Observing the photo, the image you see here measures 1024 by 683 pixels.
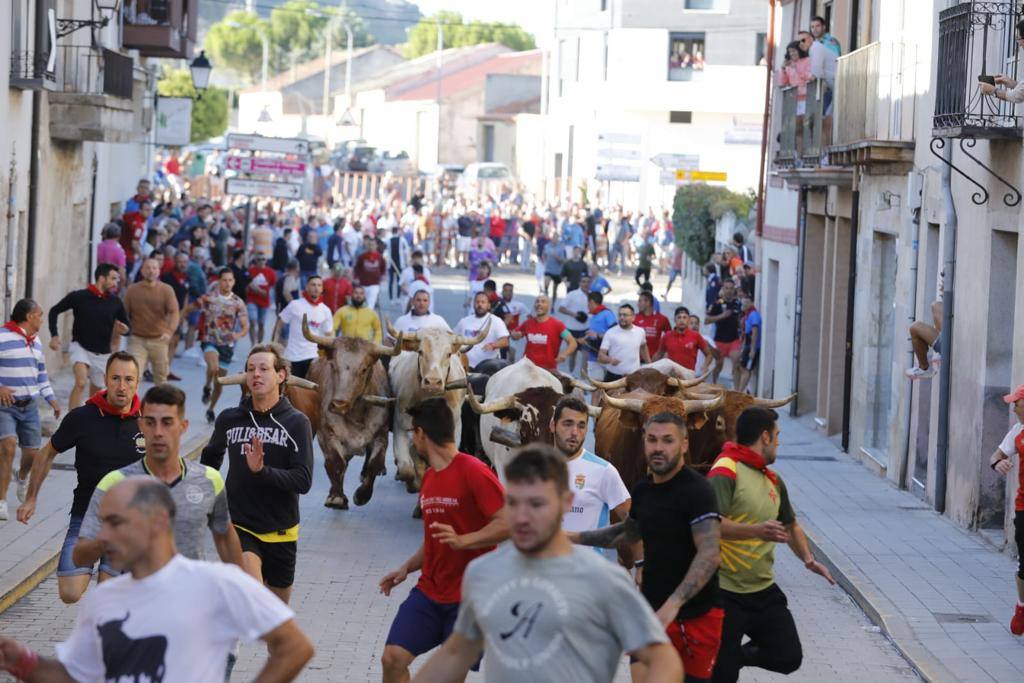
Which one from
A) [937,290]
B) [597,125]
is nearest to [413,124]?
[597,125]

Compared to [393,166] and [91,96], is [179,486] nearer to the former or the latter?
[91,96]

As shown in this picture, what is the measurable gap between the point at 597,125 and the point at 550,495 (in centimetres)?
6147

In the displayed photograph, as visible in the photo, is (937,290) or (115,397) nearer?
(115,397)

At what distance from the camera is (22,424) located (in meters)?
13.9

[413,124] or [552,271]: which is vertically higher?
[413,124]

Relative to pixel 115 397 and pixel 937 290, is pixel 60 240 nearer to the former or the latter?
pixel 937 290

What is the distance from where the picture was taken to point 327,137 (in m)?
103

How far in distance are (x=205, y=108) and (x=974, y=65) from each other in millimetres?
72928

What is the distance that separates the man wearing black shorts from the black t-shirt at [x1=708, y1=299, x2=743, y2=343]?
61.9 feet

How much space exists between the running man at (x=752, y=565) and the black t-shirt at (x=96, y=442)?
10.3ft

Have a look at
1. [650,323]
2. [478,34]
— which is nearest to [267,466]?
[650,323]

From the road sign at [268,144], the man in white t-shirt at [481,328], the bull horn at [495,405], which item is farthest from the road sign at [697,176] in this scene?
the bull horn at [495,405]

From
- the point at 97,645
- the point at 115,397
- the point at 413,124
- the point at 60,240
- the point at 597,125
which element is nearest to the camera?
the point at 97,645

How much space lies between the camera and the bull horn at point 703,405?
12805 millimetres
